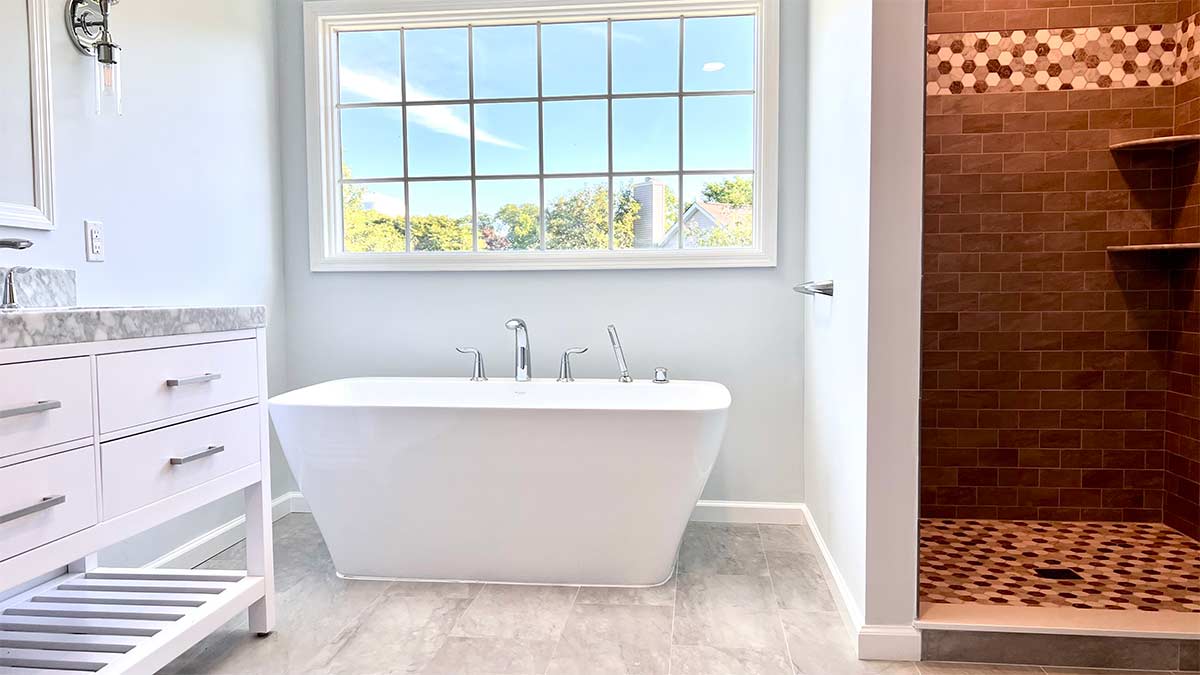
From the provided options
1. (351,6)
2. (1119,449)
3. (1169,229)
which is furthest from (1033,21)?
(351,6)

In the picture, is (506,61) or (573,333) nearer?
(573,333)

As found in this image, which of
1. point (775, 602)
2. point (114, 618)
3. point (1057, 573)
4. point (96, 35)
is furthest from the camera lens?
point (1057, 573)

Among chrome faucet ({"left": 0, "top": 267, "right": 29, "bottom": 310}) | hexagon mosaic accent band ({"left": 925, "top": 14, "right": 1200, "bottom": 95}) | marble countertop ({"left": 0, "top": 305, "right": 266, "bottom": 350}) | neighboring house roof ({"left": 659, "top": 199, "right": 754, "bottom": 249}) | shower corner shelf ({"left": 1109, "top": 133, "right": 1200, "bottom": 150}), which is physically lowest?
marble countertop ({"left": 0, "top": 305, "right": 266, "bottom": 350})

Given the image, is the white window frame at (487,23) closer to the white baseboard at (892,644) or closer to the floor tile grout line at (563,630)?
the floor tile grout line at (563,630)

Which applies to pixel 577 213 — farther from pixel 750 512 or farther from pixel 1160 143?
pixel 1160 143

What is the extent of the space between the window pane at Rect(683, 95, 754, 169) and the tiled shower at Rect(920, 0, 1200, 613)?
0.76 m

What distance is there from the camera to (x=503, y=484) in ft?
7.62

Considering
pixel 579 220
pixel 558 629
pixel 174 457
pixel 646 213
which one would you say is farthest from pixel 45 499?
pixel 646 213

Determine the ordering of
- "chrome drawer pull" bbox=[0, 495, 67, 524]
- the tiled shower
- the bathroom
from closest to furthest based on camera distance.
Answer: "chrome drawer pull" bbox=[0, 495, 67, 524] < the bathroom < the tiled shower

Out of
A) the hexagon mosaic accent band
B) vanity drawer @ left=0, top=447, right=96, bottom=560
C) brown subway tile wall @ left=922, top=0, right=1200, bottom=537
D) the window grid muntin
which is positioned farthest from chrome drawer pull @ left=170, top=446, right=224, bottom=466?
the hexagon mosaic accent band

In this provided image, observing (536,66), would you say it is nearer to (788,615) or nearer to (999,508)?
(788,615)

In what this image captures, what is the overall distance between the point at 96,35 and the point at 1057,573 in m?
3.51

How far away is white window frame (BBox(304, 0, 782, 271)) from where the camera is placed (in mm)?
3033

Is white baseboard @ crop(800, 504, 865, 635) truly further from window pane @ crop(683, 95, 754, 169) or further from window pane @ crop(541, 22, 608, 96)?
window pane @ crop(541, 22, 608, 96)
